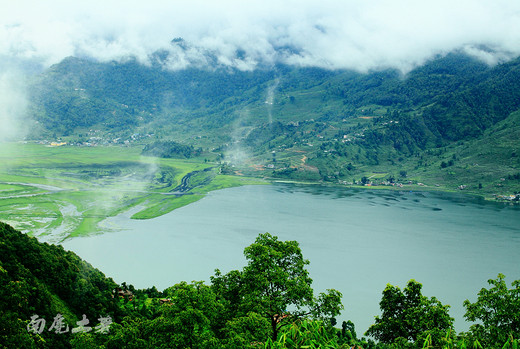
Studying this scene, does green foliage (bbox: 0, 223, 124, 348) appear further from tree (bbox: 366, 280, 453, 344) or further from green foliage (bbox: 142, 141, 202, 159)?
green foliage (bbox: 142, 141, 202, 159)

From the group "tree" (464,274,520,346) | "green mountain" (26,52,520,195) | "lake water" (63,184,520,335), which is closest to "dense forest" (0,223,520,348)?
"tree" (464,274,520,346)

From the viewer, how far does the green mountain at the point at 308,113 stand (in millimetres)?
79562

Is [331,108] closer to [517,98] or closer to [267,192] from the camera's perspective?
[517,98]

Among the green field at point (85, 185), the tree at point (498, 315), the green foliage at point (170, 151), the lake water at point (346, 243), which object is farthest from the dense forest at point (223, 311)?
the green foliage at point (170, 151)

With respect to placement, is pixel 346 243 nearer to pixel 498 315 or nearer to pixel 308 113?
pixel 498 315

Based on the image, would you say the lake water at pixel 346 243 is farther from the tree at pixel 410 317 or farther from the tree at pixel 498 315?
the tree at pixel 498 315

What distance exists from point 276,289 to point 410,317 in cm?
413

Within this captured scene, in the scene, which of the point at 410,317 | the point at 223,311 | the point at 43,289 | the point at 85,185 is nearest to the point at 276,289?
the point at 223,311

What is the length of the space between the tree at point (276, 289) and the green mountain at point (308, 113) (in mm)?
58377

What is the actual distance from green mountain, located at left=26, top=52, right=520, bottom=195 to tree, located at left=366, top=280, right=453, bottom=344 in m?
55.4

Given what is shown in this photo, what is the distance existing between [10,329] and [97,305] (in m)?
4.58

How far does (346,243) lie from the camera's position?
34.3 meters

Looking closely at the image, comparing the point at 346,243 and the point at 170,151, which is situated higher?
the point at 170,151

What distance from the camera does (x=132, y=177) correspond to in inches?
2406
